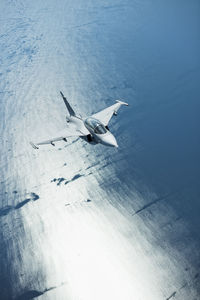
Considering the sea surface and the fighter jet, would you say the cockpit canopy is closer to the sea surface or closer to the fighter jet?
the fighter jet

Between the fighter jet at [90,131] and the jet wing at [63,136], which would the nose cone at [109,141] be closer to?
the fighter jet at [90,131]

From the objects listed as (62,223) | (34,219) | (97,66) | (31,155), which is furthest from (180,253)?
(97,66)

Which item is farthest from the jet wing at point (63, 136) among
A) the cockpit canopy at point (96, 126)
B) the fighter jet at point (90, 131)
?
the cockpit canopy at point (96, 126)

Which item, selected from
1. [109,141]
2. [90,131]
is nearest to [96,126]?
[90,131]

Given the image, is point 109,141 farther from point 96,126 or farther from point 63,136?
point 63,136

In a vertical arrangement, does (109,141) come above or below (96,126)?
below

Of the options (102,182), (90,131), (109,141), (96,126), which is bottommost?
(102,182)

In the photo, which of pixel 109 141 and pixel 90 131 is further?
pixel 90 131

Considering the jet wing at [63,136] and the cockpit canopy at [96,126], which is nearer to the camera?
the cockpit canopy at [96,126]

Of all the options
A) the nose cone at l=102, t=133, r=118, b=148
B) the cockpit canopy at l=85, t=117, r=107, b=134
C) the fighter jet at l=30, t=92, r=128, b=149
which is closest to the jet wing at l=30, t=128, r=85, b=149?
the fighter jet at l=30, t=92, r=128, b=149
